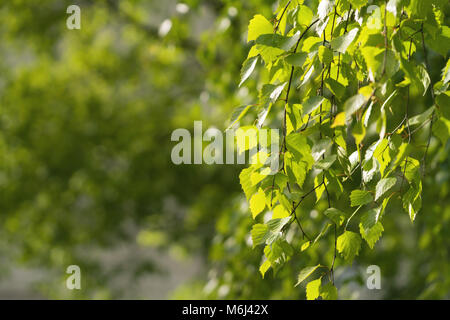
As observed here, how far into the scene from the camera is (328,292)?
49.6 inches

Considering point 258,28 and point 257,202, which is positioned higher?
point 258,28

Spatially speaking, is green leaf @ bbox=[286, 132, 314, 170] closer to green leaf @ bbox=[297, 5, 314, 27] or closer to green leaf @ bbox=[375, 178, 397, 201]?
green leaf @ bbox=[375, 178, 397, 201]

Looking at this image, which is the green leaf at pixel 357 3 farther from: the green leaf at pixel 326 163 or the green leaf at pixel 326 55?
the green leaf at pixel 326 163

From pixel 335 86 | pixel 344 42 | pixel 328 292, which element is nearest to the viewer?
pixel 344 42

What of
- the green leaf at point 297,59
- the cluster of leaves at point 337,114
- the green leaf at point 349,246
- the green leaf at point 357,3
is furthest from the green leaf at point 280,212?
the green leaf at point 357,3

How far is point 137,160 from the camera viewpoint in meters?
5.44

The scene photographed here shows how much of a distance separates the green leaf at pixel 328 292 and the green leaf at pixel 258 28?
23.7 inches

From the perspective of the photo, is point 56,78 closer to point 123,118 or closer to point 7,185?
point 123,118

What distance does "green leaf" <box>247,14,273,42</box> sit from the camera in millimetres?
1222

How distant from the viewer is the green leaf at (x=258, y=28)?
1.22 m

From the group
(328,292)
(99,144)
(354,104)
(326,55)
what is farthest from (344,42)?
(99,144)

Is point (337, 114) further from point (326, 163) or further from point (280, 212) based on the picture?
point (280, 212)

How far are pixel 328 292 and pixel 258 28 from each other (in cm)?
63
